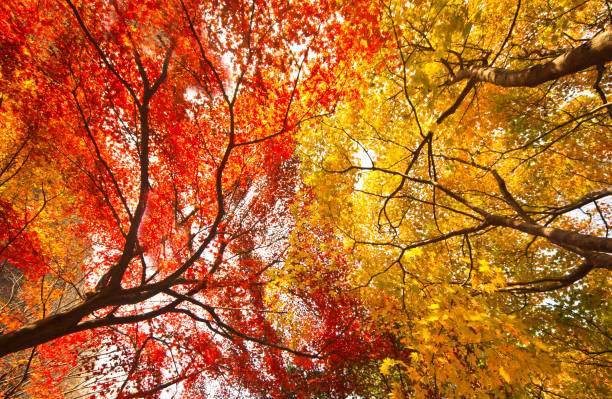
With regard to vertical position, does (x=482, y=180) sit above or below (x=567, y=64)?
above

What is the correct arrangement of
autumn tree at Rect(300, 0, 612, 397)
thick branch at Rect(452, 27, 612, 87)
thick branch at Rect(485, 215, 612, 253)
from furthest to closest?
autumn tree at Rect(300, 0, 612, 397)
thick branch at Rect(485, 215, 612, 253)
thick branch at Rect(452, 27, 612, 87)

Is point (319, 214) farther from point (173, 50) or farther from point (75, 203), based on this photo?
point (75, 203)

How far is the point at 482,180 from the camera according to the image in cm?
780

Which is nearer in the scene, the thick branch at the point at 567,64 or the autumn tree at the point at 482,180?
the thick branch at the point at 567,64

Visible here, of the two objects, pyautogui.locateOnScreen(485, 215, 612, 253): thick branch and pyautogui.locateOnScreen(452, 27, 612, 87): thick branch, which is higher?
pyautogui.locateOnScreen(452, 27, 612, 87): thick branch

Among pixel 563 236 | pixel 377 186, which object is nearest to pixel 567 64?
pixel 563 236

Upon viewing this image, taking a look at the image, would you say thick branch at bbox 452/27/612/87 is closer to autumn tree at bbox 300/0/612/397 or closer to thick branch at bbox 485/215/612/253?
autumn tree at bbox 300/0/612/397

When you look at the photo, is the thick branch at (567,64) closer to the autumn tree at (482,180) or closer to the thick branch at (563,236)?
the autumn tree at (482,180)

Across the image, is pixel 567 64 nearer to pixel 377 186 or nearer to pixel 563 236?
pixel 563 236

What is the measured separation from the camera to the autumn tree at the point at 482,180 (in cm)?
341

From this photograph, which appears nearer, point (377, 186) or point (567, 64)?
point (567, 64)

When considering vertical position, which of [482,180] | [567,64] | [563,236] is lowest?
[563,236]

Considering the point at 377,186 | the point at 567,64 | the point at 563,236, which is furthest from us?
the point at 377,186

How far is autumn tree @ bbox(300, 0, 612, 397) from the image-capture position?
3408mm
